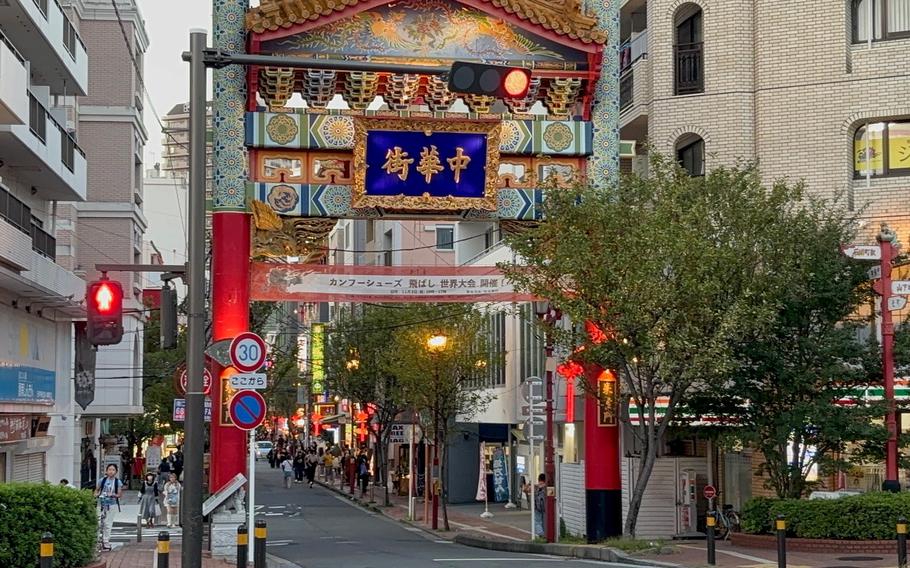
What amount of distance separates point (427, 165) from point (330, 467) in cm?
5218

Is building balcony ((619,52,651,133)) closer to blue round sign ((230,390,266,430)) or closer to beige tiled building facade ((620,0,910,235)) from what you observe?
beige tiled building facade ((620,0,910,235))

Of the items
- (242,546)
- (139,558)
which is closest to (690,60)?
(139,558)

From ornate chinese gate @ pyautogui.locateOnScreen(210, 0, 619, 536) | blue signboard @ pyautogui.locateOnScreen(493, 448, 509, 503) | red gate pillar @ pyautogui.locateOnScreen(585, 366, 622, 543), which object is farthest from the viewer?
blue signboard @ pyautogui.locateOnScreen(493, 448, 509, 503)

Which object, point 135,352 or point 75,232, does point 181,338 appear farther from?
point 75,232

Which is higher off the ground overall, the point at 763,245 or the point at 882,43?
the point at 882,43

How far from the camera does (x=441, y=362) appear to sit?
43.6m

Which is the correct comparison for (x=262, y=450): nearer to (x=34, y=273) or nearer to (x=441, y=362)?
(x=441, y=362)

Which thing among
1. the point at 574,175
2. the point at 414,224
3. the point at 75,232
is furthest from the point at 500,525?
the point at 414,224

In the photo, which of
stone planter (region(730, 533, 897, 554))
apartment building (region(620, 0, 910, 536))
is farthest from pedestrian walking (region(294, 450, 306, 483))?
stone planter (region(730, 533, 897, 554))

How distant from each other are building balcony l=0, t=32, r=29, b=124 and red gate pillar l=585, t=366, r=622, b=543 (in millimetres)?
13059

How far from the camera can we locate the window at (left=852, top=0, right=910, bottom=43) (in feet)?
108

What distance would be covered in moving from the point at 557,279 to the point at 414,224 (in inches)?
1706

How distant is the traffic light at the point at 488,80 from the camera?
14898 mm

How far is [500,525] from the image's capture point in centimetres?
4225
